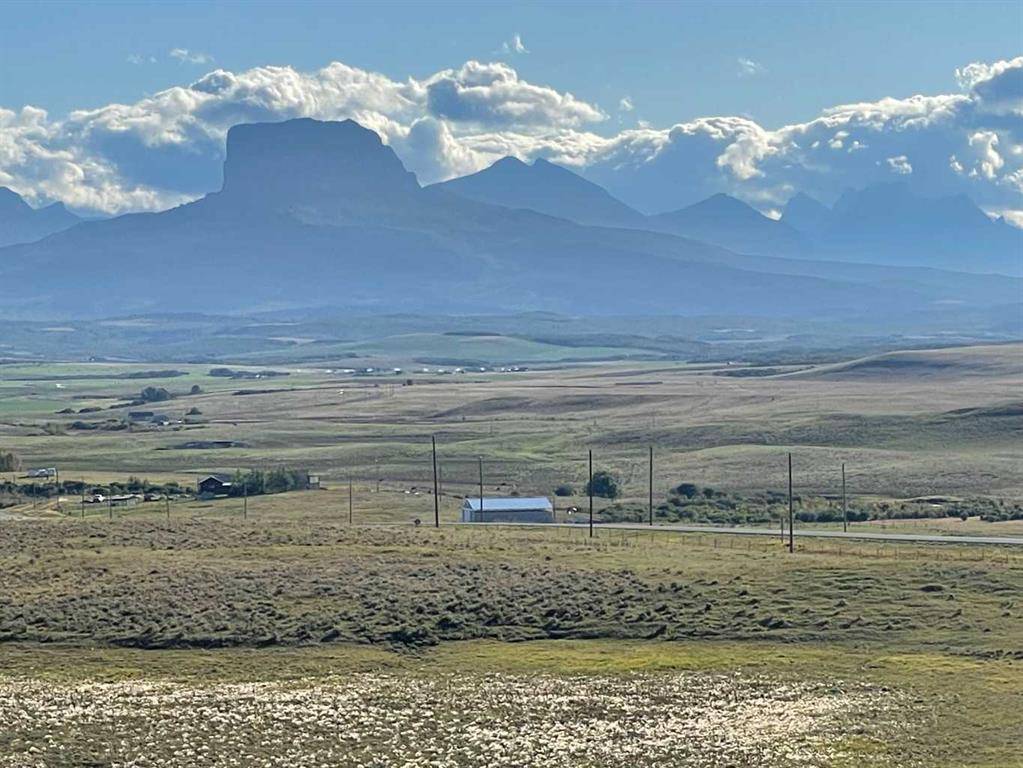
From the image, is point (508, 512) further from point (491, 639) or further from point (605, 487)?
point (491, 639)

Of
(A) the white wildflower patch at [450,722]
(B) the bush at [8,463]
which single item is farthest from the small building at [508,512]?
(B) the bush at [8,463]

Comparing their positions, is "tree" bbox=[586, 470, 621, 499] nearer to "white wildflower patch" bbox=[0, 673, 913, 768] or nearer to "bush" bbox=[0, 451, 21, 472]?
"bush" bbox=[0, 451, 21, 472]

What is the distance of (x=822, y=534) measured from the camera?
248 feet

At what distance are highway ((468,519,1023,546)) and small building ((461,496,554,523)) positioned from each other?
2149 mm

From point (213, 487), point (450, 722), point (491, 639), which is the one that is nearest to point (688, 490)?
point (213, 487)

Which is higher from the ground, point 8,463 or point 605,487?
point 8,463

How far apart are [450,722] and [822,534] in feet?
132

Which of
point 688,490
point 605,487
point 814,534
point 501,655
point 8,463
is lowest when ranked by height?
point 688,490

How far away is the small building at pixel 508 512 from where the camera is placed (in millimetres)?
87750

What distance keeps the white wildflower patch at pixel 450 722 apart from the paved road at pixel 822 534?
30.7m

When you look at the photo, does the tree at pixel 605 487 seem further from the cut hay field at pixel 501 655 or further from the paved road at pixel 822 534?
the cut hay field at pixel 501 655

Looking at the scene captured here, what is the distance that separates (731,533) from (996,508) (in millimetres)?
20796

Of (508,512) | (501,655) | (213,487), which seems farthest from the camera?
(213,487)

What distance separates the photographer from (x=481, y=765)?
35.1 m
